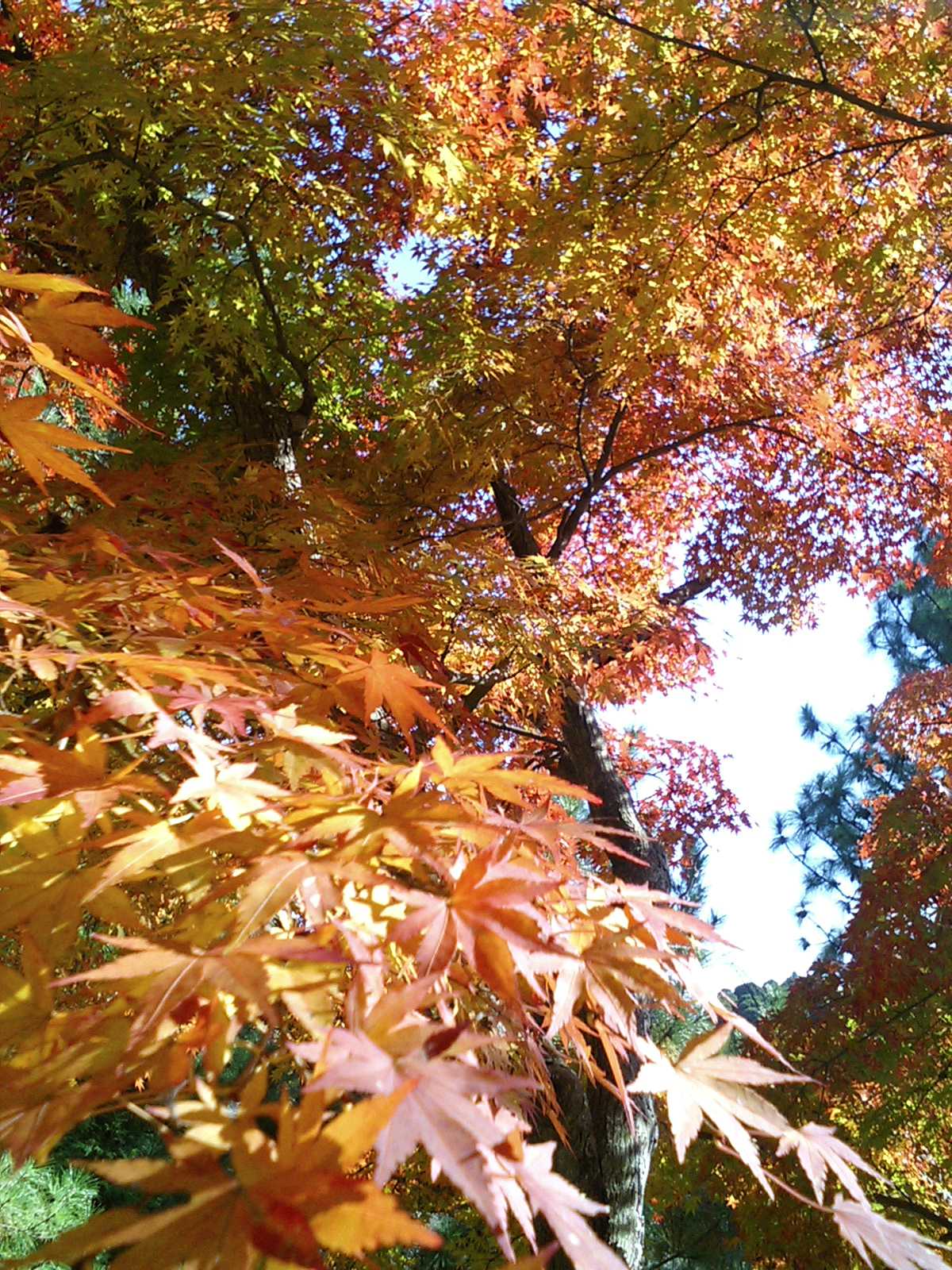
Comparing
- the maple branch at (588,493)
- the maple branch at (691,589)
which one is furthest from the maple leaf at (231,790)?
the maple branch at (691,589)

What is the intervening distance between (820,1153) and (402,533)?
11.9 feet

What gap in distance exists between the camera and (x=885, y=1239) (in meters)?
0.77

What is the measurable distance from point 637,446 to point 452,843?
5.00 m

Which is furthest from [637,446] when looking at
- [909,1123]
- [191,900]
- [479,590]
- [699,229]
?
[191,900]

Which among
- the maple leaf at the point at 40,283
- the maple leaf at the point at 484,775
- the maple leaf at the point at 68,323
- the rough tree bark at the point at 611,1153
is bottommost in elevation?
the rough tree bark at the point at 611,1153

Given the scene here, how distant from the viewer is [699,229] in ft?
12.4

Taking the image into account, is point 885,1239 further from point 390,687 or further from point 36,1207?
point 36,1207

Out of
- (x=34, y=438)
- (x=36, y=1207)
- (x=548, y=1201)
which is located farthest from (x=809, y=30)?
(x=36, y=1207)

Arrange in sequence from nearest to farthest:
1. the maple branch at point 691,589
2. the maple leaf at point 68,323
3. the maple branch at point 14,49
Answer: the maple leaf at point 68,323, the maple branch at point 14,49, the maple branch at point 691,589

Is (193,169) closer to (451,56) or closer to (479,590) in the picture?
(451,56)

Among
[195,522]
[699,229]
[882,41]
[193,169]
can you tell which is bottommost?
[195,522]

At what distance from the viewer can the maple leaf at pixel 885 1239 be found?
2.47 feet

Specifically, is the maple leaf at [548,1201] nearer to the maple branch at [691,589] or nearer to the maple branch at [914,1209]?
the maple branch at [914,1209]

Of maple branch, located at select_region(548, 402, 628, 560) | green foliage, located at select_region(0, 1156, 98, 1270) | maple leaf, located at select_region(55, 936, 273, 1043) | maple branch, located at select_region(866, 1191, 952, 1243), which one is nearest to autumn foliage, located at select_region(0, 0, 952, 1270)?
maple leaf, located at select_region(55, 936, 273, 1043)
